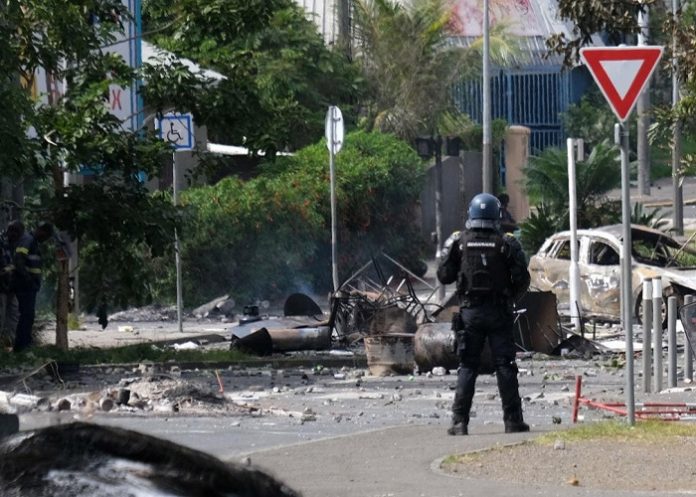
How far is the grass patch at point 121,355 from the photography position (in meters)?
17.4

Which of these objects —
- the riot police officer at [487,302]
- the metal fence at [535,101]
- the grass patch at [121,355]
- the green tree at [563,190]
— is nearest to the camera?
the riot police officer at [487,302]

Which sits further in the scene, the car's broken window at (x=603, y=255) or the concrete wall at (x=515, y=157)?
the concrete wall at (x=515, y=157)

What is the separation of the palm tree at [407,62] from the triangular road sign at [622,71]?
115 ft

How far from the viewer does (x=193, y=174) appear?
1884 cm

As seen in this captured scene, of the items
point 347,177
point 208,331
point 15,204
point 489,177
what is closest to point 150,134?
point 15,204

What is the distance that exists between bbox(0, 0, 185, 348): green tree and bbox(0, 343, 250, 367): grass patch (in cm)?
50

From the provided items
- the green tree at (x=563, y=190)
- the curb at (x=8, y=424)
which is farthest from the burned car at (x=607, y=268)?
the curb at (x=8, y=424)

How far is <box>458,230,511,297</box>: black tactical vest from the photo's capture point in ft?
38.1

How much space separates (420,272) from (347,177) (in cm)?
257

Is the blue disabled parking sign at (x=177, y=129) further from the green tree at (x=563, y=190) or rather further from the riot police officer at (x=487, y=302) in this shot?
the green tree at (x=563, y=190)

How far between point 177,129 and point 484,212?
8413mm

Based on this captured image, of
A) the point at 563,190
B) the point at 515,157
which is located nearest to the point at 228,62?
the point at 563,190

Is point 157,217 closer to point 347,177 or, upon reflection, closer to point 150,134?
point 150,134

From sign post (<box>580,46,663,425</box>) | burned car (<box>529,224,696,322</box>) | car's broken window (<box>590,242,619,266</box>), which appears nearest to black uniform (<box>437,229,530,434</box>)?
sign post (<box>580,46,663,425</box>)
